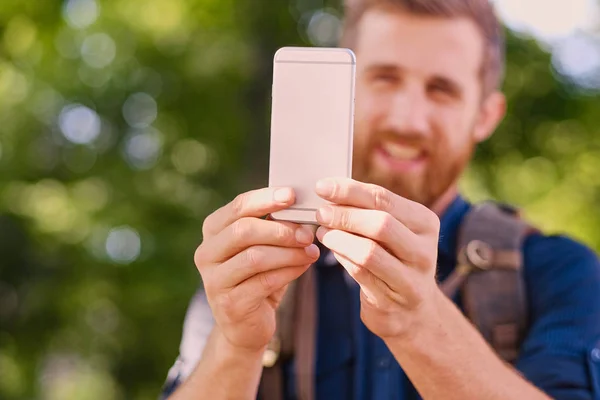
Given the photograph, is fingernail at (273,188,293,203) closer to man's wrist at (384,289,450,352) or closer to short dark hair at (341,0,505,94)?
man's wrist at (384,289,450,352)

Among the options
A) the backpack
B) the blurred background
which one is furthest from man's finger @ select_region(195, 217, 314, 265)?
the blurred background

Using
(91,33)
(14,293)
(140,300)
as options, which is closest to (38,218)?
(14,293)

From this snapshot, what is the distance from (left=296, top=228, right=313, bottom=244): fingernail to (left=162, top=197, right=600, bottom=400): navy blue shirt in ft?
2.64

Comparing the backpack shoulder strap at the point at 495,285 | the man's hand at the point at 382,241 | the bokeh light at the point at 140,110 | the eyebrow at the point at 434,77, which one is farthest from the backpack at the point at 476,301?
the bokeh light at the point at 140,110

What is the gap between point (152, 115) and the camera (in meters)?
11.1

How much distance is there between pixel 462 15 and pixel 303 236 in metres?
1.30

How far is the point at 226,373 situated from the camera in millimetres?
2025

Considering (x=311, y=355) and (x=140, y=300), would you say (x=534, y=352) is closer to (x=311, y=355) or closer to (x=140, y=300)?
(x=311, y=355)

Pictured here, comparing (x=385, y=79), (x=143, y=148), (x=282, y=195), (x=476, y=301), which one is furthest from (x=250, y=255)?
(x=143, y=148)

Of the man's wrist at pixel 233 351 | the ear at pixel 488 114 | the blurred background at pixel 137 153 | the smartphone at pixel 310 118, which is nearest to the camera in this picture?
the smartphone at pixel 310 118

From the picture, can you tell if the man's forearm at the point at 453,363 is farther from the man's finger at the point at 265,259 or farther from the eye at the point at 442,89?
the eye at the point at 442,89

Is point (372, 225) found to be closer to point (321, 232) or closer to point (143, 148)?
point (321, 232)

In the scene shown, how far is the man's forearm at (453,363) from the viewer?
6.12ft

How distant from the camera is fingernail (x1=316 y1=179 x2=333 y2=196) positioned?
1634 millimetres
